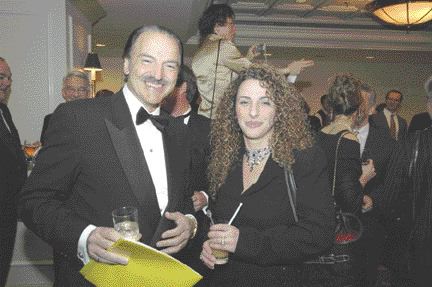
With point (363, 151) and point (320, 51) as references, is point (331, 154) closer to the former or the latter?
point (363, 151)

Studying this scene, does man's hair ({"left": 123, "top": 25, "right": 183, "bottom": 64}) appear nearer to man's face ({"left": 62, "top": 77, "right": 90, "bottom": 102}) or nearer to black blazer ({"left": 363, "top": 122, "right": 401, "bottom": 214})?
black blazer ({"left": 363, "top": 122, "right": 401, "bottom": 214})

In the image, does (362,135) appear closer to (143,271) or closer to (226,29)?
(226,29)

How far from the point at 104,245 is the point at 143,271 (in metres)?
0.16

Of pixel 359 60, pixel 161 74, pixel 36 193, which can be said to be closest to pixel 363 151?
pixel 161 74

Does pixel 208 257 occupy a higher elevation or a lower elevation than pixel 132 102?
lower

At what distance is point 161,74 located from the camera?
181 cm

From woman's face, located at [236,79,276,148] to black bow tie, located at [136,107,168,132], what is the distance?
0.47 metres

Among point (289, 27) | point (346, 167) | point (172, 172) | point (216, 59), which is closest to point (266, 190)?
point (172, 172)

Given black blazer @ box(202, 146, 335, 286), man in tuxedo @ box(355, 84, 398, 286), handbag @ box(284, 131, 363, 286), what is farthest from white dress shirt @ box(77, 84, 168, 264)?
man in tuxedo @ box(355, 84, 398, 286)

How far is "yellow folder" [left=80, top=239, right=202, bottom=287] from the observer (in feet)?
4.83

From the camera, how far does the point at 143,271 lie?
1.55 meters

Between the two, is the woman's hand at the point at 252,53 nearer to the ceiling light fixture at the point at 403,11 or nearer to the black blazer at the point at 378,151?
the black blazer at the point at 378,151

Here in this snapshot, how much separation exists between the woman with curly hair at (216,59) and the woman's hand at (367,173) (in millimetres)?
861

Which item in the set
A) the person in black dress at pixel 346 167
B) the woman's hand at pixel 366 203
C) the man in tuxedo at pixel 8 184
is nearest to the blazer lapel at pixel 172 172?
the person in black dress at pixel 346 167
